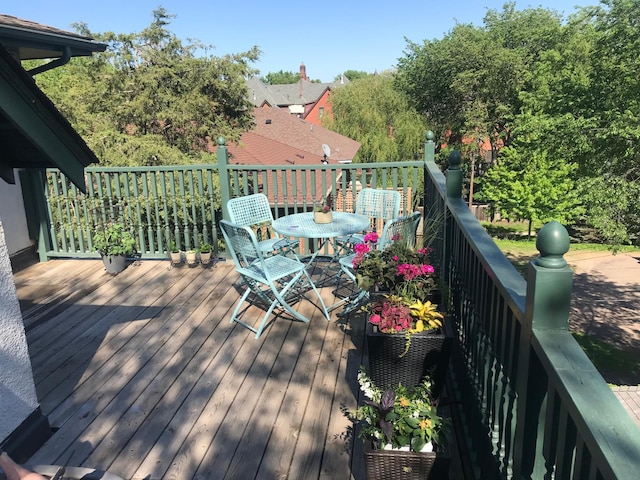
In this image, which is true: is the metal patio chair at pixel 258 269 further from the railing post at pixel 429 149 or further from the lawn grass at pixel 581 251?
the railing post at pixel 429 149

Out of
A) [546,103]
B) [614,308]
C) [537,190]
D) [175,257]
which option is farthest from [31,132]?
[537,190]

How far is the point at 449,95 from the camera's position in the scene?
91.0ft

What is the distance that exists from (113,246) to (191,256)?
822 mm

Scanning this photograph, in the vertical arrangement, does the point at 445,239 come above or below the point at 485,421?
above

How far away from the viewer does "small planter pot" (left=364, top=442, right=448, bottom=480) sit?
6.53ft

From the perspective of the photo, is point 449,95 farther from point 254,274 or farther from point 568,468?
point 568,468

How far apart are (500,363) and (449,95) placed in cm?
2820

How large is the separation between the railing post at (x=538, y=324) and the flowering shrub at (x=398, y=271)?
1150 millimetres

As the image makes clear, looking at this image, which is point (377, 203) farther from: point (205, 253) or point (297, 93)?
point (297, 93)

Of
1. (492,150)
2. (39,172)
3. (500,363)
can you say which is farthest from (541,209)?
(500,363)

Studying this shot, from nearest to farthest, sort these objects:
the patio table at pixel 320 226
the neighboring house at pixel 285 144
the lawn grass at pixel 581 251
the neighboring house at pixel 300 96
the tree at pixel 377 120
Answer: the patio table at pixel 320 226
the lawn grass at pixel 581 251
the neighboring house at pixel 285 144
the tree at pixel 377 120
the neighboring house at pixel 300 96

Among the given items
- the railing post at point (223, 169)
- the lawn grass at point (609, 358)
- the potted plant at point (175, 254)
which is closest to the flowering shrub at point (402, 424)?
the railing post at point (223, 169)

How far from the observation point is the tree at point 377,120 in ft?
93.2

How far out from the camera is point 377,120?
105 ft
